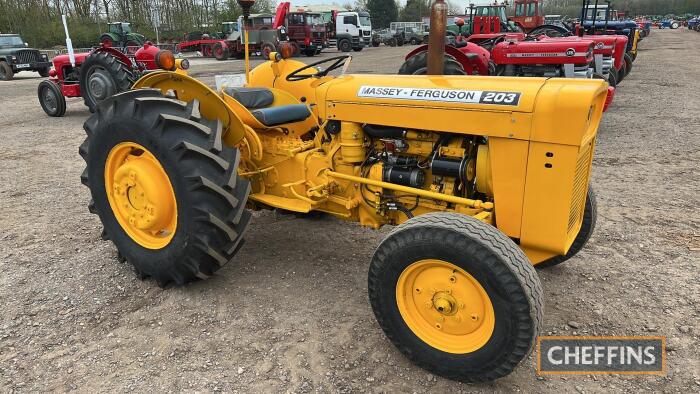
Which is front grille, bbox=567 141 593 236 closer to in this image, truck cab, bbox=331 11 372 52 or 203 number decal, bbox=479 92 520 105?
203 number decal, bbox=479 92 520 105

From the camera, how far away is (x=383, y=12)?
51.7m

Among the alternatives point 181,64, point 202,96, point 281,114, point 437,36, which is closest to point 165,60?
point 181,64

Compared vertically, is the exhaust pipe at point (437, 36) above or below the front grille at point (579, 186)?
above

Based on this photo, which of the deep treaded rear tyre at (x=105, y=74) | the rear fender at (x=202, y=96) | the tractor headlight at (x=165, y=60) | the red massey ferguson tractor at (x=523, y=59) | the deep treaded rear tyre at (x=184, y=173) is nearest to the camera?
the deep treaded rear tyre at (x=184, y=173)

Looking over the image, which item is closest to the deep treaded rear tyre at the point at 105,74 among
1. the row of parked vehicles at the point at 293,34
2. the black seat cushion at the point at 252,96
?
the black seat cushion at the point at 252,96

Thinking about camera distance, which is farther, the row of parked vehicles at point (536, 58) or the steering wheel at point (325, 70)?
the row of parked vehicles at point (536, 58)

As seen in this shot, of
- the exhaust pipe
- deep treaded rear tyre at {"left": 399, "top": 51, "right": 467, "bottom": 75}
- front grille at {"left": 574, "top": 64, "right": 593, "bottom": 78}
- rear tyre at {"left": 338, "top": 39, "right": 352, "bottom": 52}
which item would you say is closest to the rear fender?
the exhaust pipe

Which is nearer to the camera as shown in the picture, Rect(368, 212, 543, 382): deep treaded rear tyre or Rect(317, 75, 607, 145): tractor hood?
Rect(368, 212, 543, 382): deep treaded rear tyre

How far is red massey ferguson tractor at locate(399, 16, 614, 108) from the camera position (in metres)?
8.13

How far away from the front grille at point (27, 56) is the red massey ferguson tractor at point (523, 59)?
16.2 meters

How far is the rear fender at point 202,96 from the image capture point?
3.40m

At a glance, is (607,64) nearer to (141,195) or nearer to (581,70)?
(581,70)

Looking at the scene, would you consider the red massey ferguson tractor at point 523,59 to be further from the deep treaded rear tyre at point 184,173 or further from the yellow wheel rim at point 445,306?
the yellow wheel rim at point 445,306

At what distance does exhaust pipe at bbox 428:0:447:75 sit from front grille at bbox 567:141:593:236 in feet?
3.50
